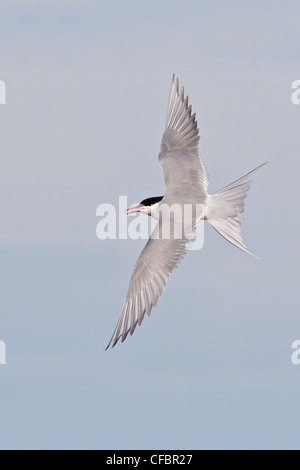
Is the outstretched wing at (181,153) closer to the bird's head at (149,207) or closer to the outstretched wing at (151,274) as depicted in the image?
the bird's head at (149,207)

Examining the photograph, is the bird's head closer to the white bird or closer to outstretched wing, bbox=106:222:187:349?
the white bird

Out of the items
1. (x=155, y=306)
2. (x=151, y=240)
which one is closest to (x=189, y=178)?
(x=151, y=240)

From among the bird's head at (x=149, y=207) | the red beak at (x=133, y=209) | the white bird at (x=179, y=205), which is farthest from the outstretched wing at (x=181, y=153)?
the red beak at (x=133, y=209)

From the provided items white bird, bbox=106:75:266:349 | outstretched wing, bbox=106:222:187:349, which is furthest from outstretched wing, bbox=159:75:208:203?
outstretched wing, bbox=106:222:187:349

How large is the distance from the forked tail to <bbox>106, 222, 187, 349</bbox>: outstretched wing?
64cm

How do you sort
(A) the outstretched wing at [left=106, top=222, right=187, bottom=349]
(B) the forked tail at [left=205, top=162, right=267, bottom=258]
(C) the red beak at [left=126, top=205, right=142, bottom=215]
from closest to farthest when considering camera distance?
(A) the outstretched wing at [left=106, top=222, right=187, bottom=349], (B) the forked tail at [left=205, top=162, right=267, bottom=258], (C) the red beak at [left=126, top=205, right=142, bottom=215]

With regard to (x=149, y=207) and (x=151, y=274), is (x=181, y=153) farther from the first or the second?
(x=151, y=274)

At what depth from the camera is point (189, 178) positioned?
1191cm

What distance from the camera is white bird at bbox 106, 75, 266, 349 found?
11047 mm

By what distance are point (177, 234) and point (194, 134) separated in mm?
1480

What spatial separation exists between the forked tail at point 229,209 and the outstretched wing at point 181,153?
0.62ft

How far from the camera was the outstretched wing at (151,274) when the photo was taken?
11.0 meters

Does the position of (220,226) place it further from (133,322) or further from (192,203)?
(133,322)

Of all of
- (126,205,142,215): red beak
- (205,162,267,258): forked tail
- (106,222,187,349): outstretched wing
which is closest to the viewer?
(106,222,187,349): outstretched wing
